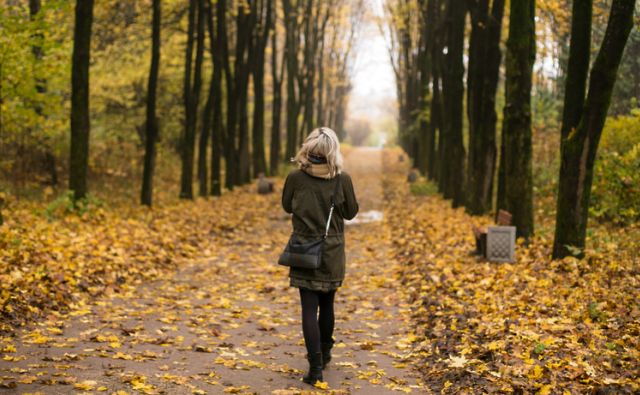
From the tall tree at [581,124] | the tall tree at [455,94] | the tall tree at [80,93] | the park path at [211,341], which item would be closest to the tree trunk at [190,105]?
the tall tree at [80,93]

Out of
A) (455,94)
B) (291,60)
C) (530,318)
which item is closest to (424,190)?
(455,94)

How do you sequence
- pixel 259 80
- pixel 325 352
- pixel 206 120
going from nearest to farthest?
pixel 325 352, pixel 206 120, pixel 259 80

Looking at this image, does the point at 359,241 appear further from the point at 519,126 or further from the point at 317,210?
the point at 317,210

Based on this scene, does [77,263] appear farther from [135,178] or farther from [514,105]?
[135,178]

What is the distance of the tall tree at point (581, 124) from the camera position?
30.8ft

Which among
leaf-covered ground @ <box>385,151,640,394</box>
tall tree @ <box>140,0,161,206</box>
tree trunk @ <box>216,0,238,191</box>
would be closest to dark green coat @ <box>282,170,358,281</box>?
leaf-covered ground @ <box>385,151,640,394</box>

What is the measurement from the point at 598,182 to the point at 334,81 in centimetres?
4316

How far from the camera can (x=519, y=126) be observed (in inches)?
493

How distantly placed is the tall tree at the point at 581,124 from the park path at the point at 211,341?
276cm

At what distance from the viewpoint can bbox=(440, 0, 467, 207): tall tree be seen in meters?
19.5

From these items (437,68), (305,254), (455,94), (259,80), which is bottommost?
(305,254)

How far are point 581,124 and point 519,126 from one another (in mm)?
2562

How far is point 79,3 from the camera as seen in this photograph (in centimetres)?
1476

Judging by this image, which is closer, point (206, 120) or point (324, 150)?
point (324, 150)
